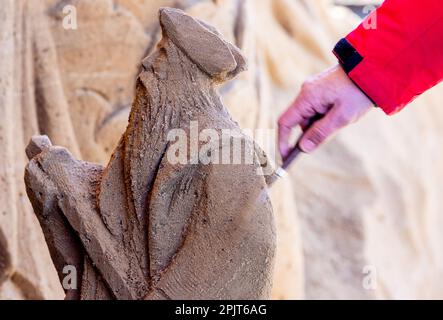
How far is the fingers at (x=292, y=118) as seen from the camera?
1.42m

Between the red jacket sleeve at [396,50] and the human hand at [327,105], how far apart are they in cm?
2

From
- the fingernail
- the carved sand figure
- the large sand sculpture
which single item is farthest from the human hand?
the large sand sculpture

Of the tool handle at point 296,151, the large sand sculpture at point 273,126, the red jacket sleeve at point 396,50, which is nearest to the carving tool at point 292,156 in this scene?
the tool handle at point 296,151

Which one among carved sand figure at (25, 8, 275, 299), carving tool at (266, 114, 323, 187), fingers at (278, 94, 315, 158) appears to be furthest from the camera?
fingers at (278, 94, 315, 158)

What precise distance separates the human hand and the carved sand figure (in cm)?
26

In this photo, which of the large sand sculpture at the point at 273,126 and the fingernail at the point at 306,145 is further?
the large sand sculpture at the point at 273,126

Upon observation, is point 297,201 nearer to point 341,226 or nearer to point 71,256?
point 341,226

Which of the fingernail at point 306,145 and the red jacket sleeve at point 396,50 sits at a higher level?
the red jacket sleeve at point 396,50

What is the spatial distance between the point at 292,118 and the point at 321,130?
7cm

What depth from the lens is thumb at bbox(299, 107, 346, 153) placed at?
1.38 meters

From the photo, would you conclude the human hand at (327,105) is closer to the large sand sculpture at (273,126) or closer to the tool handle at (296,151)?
the tool handle at (296,151)
